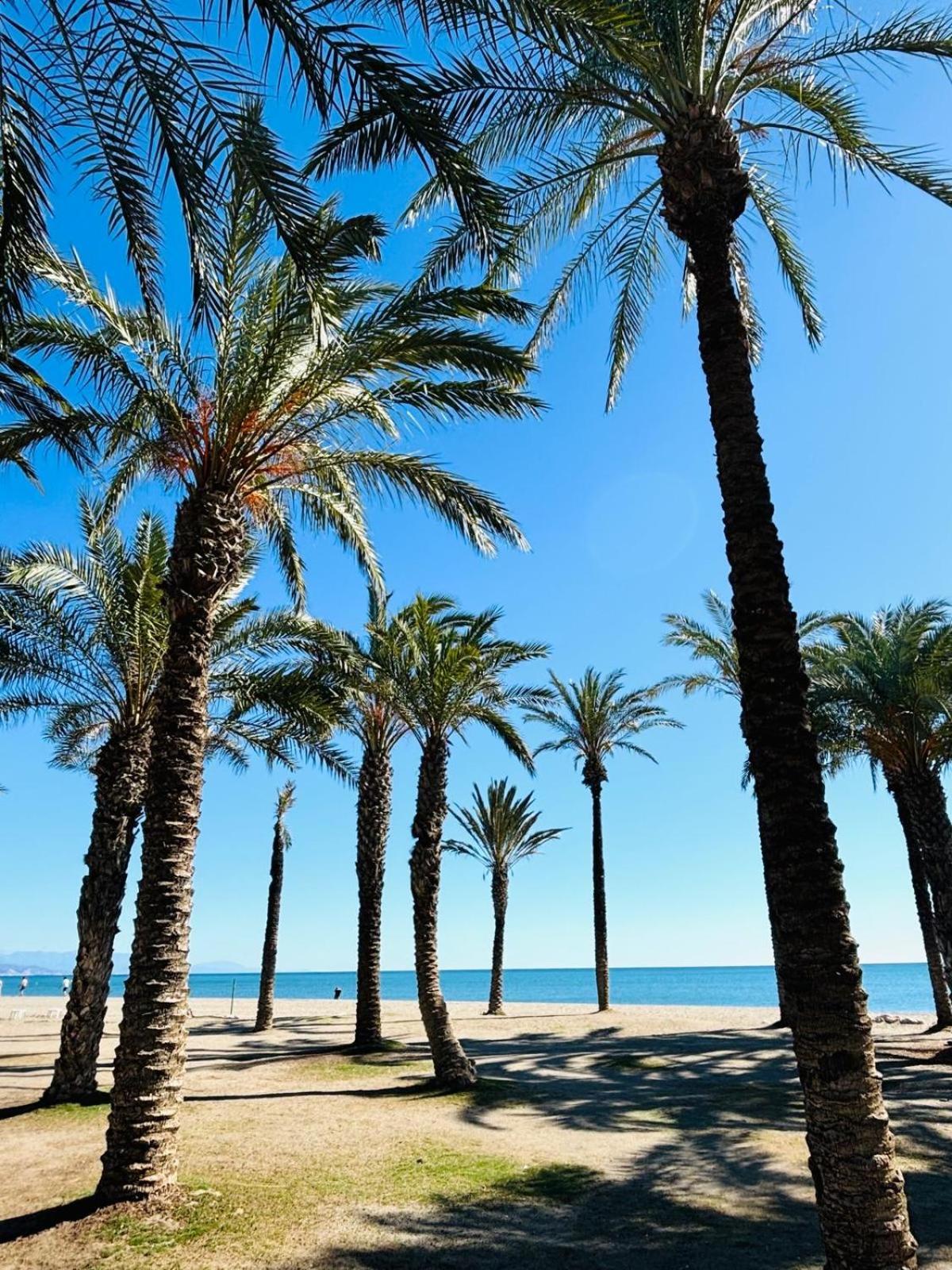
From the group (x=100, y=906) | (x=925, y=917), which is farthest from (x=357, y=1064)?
(x=925, y=917)

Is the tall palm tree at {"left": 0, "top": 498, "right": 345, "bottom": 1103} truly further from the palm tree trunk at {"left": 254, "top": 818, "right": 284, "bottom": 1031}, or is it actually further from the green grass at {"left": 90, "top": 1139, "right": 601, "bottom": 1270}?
the palm tree trunk at {"left": 254, "top": 818, "right": 284, "bottom": 1031}

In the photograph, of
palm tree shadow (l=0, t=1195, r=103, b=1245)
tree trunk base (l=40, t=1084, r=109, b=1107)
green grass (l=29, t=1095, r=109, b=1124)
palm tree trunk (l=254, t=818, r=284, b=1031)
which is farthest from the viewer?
palm tree trunk (l=254, t=818, r=284, b=1031)

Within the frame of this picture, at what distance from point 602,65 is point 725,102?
125cm

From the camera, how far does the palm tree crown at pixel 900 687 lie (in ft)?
54.2

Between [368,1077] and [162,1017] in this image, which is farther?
[368,1077]

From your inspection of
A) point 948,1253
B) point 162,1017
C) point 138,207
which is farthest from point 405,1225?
point 138,207

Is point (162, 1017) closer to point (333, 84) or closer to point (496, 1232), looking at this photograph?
point (496, 1232)

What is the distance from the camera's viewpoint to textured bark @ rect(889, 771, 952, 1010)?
52.3 feet

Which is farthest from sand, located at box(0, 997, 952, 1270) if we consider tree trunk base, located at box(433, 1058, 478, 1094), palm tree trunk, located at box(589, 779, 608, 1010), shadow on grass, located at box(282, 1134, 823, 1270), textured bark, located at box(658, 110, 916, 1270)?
palm tree trunk, located at box(589, 779, 608, 1010)

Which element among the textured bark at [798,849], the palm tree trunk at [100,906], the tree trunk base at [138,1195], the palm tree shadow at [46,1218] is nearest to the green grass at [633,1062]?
the palm tree trunk at [100,906]

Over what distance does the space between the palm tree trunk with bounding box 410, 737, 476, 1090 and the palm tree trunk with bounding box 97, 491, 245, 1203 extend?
6.31 meters

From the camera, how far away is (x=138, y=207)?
7.22m

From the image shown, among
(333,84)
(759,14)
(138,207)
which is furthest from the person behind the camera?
(759,14)

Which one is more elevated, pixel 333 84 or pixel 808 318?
pixel 808 318
